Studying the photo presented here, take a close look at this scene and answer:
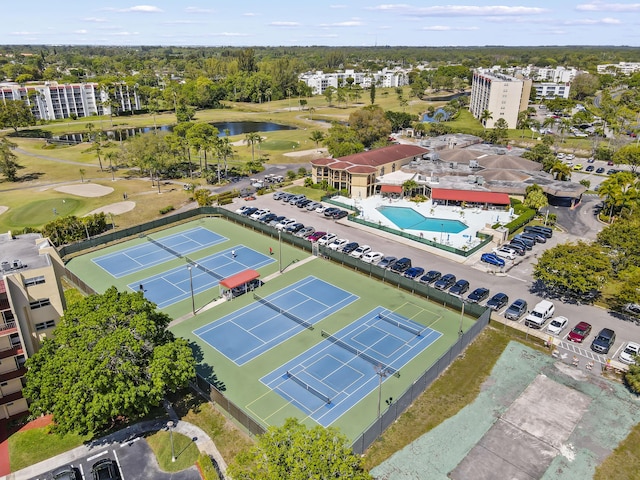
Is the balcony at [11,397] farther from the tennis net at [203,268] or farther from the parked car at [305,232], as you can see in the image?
the parked car at [305,232]

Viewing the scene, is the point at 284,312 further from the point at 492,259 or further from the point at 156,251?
the point at 492,259

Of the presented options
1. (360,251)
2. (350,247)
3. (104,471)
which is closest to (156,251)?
(350,247)

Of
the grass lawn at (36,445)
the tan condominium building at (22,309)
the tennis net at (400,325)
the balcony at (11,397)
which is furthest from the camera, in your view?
the tennis net at (400,325)

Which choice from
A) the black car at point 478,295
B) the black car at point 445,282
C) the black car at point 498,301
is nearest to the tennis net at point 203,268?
the black car at point 445,282

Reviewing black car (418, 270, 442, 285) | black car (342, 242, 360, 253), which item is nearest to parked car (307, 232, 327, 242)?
black car (342, 242, 360, 253)

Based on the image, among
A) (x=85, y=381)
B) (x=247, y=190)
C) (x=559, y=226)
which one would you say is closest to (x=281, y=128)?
(x=247, y=190)

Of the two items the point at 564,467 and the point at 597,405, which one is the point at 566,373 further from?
the point at 564,467
